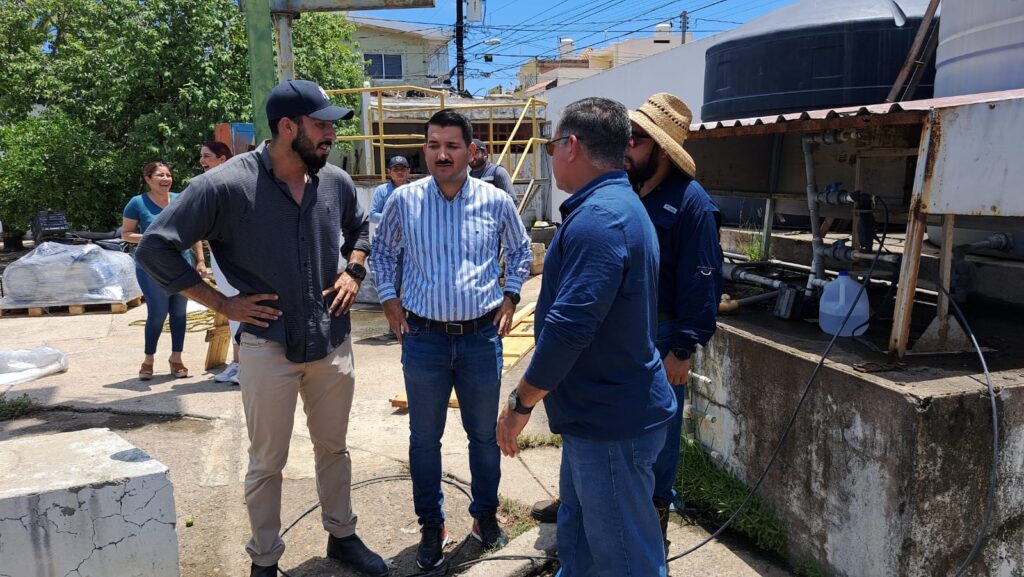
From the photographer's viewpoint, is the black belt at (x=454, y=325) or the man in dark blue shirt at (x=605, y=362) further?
the black belt at (x=454, y=325)

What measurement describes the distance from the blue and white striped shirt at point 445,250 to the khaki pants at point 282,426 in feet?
1.39

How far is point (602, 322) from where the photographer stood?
2115 mm

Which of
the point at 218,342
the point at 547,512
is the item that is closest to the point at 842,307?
the point at 547,512

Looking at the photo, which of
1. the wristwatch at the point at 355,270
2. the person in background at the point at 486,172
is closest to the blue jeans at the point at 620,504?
the wristwatch at the point at 355,270

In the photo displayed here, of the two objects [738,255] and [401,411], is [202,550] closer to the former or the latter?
[401,411]

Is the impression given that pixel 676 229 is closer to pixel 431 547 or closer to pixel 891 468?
pixel 891 468

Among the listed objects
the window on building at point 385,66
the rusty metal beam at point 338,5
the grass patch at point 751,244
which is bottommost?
the grass patch at point 751,244

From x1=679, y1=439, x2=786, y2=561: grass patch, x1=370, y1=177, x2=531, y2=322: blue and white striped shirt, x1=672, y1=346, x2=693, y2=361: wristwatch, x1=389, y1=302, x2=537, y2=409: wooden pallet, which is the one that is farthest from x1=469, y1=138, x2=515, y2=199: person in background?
x1=672, y1=346, x2=693, y2=361: wristwatch

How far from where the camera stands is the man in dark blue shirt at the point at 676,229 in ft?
9.28

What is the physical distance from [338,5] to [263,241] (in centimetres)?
336

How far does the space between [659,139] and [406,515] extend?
2291 millimetres

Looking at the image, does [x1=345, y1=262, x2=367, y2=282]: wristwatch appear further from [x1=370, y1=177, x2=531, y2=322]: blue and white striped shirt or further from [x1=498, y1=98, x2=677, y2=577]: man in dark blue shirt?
[x1=498, y1=98, x2=677, y2=577]: man in dark blue shirt

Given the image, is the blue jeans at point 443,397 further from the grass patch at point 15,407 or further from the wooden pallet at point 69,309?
the wooden pallet at point 69,309

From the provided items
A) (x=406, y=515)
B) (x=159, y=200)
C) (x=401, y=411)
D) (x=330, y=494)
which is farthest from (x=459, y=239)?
(x=159, y=200)
